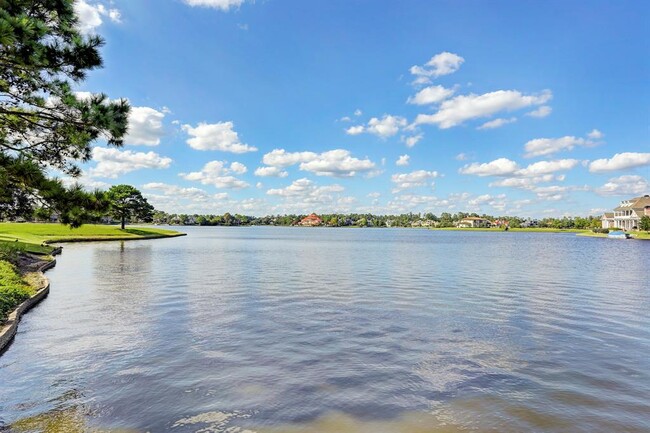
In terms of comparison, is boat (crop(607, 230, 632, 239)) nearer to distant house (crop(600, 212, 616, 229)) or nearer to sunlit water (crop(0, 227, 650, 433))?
distant house (crop(600, 212, 616, 229))

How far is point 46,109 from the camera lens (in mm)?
9797

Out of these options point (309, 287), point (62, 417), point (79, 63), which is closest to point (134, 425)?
point (62, 417)

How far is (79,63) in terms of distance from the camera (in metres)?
9.80

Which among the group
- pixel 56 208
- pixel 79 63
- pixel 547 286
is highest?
pixel 79 63

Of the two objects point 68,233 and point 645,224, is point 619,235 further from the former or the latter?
point 68,233

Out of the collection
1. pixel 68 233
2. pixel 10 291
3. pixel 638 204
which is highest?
pixel 638 204

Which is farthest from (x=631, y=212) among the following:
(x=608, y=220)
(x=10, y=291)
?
(x=10, y=291)

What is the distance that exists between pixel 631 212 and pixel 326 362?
181 meters

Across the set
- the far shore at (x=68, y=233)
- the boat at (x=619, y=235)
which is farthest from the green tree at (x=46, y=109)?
the boat at (x=619, y=235)

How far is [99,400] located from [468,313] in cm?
1611

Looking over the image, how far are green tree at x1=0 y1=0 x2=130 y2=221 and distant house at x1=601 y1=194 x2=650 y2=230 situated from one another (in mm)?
177425

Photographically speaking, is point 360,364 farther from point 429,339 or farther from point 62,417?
point 62,417

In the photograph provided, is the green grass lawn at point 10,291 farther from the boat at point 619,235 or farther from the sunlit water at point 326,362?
the boat at point 619,235

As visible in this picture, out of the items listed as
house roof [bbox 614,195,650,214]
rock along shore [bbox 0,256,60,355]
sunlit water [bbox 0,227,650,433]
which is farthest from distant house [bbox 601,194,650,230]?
rock along shore [bbox 0,256,60,355]
